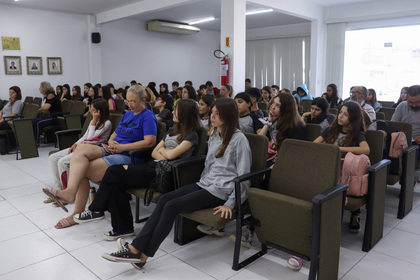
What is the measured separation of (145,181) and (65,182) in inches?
41.8

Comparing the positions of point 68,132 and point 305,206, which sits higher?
point 68,132

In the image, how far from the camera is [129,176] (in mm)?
2580

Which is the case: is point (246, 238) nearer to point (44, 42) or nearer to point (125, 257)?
point (125, 257)

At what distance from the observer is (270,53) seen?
38.5 ft

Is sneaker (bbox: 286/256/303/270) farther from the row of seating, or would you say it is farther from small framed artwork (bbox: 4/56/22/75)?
small framed artwork (bbox: 4/56/22/75)

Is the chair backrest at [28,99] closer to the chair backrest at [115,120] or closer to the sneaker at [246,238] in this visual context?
the chair backrest at [115,120]

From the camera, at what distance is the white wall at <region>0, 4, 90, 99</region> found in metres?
8.09

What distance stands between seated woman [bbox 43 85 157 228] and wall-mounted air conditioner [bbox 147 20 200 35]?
7753 mm

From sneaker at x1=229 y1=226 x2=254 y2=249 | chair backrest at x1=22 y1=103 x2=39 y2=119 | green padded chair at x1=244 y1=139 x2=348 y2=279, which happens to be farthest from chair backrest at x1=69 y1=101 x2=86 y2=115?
green padded chair at x1=244 y1=139 x2=348 y2=279

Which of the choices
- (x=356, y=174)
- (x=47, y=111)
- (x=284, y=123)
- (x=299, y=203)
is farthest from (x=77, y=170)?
(x=47, y=111)

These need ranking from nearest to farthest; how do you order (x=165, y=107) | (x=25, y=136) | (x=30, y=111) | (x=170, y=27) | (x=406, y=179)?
(x=406, y=179), (x=165, y=107), (x=25, y=136), (x=30, y=111), (x=170, y=27)

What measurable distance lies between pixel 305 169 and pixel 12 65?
8217mm

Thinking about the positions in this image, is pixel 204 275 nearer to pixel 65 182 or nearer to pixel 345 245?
pixel 345 245

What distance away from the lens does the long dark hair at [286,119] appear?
281 cm
